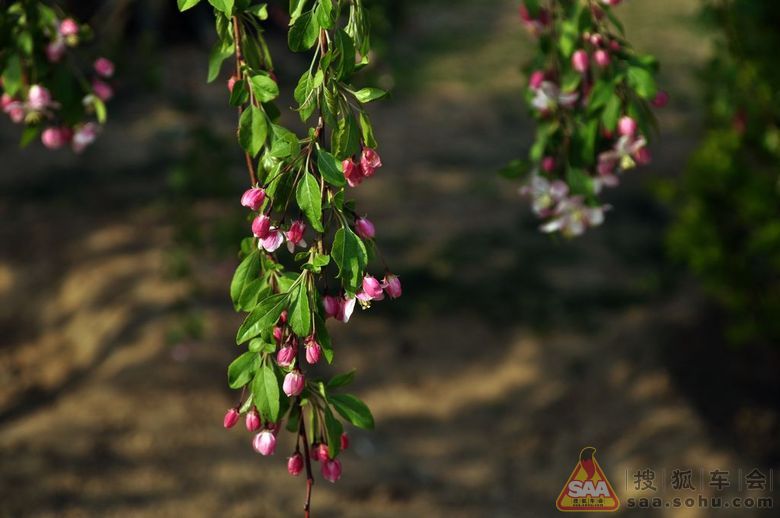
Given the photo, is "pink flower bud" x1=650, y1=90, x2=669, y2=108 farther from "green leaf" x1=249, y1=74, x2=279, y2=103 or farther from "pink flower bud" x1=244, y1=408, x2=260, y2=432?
"pink flower bud" x1=244, y1=408, x2=260, y2=432

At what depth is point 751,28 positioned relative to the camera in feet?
14.2

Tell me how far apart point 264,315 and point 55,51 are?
1148 mm

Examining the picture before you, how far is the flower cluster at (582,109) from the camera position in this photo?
2.01 metres

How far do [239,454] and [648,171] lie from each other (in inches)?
166

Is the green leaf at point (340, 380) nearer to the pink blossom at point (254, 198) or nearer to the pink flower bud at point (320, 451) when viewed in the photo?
the pink flower bud at point (320, 451)

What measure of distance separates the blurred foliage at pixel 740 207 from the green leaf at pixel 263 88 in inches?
117

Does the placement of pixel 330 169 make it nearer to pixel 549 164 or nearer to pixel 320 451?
pixel 320 451

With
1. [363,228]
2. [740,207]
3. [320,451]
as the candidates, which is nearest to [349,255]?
[363,228]

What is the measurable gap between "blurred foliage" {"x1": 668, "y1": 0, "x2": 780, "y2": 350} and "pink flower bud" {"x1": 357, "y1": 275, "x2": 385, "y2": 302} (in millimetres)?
2990

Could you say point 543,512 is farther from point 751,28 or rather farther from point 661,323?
point 751,28

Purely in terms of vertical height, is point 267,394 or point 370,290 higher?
point 370,290

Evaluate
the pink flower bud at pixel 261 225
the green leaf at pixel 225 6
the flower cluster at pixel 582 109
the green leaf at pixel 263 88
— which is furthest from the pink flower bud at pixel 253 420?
the flower cluster at pixel 582 109

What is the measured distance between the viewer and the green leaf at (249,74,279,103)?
1559 mm

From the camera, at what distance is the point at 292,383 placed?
147 cm
